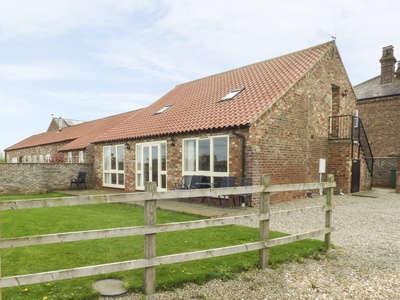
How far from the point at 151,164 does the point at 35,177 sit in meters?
7.85

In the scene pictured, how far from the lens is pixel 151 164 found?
14789 mm

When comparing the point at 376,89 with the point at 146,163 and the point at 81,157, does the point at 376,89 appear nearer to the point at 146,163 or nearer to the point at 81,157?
the point at 146,163

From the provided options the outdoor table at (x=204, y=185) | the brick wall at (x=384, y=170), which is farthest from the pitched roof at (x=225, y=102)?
the brick wall at (x=384, y=170)

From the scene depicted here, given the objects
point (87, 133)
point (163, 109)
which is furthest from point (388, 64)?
Result: point (87, 133)

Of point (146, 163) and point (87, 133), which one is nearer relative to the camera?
point (146, 163)

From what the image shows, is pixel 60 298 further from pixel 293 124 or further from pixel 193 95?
pixel 193 95

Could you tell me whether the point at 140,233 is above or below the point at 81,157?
below

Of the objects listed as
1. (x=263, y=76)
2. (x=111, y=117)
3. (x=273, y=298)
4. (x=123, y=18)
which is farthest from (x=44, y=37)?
(x=111, y=117)

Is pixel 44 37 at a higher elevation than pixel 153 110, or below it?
higher

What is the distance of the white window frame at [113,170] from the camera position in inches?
677

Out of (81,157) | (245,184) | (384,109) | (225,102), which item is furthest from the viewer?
(384,109)

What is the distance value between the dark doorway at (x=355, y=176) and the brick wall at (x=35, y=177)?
15.8 meters

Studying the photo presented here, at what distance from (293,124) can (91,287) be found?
1043 centimetres

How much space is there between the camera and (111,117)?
30.1m
